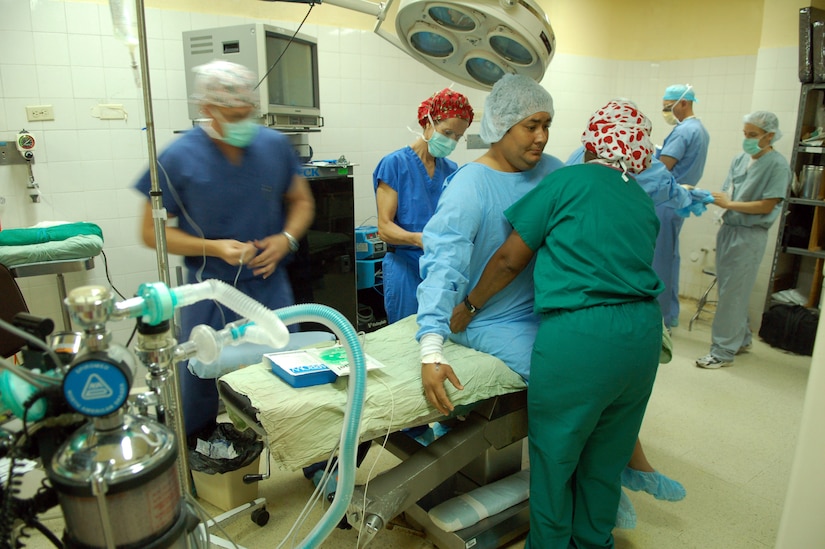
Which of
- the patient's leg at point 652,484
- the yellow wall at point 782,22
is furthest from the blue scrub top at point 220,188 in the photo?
the yellow wall at point 782,22

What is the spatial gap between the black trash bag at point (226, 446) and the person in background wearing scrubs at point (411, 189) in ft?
2.72

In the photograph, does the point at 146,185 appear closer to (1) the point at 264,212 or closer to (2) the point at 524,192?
(1) the point at 264,212

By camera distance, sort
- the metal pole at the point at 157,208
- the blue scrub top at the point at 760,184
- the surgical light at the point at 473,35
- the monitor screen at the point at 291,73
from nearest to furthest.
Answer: the metal pole at the point at 157,208 → the surgical light at the point at 473,35 → the monitor screen at the point at 291,73 → the blue scrub top at the point at 760,184

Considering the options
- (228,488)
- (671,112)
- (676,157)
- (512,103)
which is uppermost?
(671,112)

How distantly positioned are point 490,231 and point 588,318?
0.42 metres

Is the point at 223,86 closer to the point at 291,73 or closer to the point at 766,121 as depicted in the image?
Result: the point at 291,73

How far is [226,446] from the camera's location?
2.03m

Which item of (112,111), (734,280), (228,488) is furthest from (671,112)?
(228,488)

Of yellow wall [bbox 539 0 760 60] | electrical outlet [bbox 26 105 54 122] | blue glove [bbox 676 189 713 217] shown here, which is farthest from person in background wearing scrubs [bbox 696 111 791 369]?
electrical outlet [bbox 26 105 54 122]

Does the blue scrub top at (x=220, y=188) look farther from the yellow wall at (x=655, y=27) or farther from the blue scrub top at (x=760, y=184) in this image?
the yellow wall at (x=655, y=27)

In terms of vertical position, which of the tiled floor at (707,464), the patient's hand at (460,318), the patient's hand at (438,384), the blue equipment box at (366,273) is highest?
the patient's hand at (460,318)

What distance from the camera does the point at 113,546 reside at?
0.70 m

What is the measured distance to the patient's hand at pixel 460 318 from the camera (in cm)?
180

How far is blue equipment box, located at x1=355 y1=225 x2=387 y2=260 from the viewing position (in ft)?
11.6
